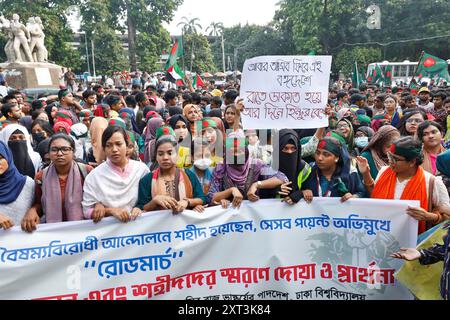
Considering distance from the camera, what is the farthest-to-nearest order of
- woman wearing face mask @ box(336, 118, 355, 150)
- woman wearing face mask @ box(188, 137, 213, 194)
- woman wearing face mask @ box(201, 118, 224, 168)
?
woman wearing face mask @ box(336, 118, 355, 150)
woman wearing face mask @ box(201, 118, 224, 168)
woman wearing face mask @ box(188, 137, 213, 194)

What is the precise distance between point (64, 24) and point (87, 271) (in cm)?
3925

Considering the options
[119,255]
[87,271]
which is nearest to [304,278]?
[119,255]

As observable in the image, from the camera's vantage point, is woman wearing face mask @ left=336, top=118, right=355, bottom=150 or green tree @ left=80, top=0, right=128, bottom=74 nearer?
woman wearing face mask @ left=336, top=118, right=355, bottom=150

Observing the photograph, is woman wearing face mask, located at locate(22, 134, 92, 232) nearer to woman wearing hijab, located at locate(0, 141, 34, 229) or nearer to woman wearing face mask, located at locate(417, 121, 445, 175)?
woman wearing hijab, located at locate(0, 141, 34, 229)

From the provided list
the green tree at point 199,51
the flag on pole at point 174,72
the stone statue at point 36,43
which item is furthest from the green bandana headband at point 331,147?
the green tree at point 199,51

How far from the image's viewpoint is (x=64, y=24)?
122ft

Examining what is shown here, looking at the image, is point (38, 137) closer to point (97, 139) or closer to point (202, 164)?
point (97, 139)

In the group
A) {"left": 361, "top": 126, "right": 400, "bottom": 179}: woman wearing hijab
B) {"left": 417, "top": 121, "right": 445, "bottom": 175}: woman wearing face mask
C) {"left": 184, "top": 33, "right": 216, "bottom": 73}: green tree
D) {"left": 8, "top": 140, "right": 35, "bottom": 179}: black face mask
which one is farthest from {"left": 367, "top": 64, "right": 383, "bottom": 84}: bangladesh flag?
{"left": 184, "top": 33, "right": 216, "bottom": 73}: green tree

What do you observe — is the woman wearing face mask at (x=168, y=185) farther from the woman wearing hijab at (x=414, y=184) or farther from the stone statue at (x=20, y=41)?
the stone statue at (x=20, y=41)

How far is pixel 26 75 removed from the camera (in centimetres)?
1561

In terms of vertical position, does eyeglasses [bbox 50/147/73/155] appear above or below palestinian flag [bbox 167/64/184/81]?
below

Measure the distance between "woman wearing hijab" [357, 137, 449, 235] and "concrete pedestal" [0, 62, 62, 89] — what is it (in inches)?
614

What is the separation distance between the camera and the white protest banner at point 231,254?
2766mm

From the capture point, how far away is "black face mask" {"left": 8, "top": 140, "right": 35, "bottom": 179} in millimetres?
3662
